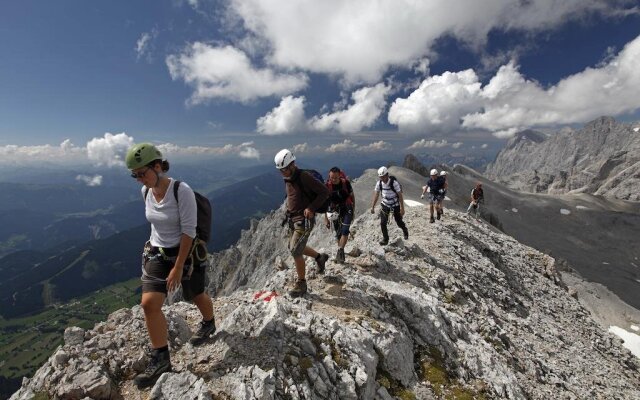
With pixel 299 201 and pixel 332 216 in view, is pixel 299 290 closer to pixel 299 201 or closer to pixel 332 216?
pixel 299 201

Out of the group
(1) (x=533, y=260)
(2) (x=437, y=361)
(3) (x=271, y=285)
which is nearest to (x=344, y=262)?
(3) (x=271, y=285)

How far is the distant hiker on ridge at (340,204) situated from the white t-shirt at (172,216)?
8398 millimetres

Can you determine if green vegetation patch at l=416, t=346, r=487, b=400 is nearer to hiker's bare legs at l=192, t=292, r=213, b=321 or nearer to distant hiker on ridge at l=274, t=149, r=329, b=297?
distant hiker on ridge at l=274, t=149, r=329, b=297

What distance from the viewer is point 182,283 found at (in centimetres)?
716

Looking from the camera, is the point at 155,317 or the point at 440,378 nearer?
the point at 155,317

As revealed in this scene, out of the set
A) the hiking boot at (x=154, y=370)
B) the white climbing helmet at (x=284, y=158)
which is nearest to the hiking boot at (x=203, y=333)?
the hiking boot at (x=154, y=370)

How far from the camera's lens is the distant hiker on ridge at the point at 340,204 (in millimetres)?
14648

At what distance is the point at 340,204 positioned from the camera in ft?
49.1

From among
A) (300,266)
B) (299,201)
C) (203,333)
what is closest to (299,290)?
(300,266)

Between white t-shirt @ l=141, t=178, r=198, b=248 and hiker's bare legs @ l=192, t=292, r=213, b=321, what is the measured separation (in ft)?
5.68

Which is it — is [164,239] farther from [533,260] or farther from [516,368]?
[533,260]

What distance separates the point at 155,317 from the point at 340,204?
954 centimetres

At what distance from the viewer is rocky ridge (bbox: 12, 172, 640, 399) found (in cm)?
693

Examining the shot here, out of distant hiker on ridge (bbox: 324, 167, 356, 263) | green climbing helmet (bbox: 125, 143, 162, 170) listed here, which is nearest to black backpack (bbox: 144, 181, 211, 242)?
green climbing helmet (bbox: 125, 143, 162, 170)
